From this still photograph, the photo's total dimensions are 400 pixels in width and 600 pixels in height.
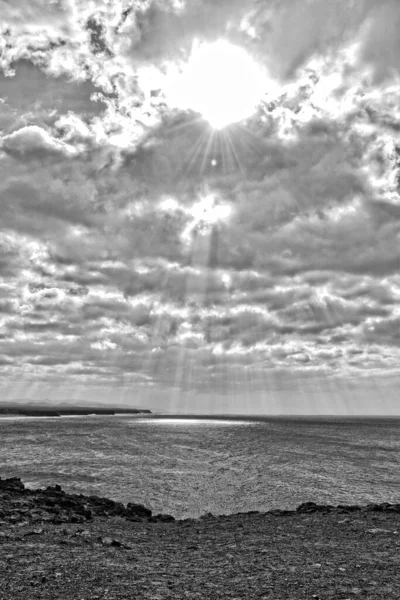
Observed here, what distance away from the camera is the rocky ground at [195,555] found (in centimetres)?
1076

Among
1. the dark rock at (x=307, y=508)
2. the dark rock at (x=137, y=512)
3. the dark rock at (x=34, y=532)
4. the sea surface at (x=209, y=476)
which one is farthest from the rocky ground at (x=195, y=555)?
the sea surface at (x=209, y=476)

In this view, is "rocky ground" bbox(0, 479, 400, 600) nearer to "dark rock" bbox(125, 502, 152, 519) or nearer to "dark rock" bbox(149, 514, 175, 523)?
"dark rock" bbox(149, 514, 175, 523)

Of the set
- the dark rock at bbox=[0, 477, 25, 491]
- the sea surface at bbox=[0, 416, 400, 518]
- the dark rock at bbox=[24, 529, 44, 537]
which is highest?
the dark rock at bbox=[24, 529, 44, 537]

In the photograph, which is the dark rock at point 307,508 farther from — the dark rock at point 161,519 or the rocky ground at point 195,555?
the dark rock at point 161,519

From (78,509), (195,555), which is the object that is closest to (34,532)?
(195,555)

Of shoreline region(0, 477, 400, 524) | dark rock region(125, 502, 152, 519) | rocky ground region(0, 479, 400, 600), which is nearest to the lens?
rocky ground region(0, 479, 400, 600)

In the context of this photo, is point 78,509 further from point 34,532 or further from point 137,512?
point 34,532

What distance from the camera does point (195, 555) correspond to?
1470cm

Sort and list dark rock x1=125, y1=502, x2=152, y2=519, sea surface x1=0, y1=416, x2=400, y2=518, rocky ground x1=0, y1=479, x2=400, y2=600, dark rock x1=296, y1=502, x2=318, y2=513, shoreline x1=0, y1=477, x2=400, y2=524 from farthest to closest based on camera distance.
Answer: sea surface x1=0, y1=416, x2=400, y2=518
dark rock x1=296, y1=502, x2=318, y2=513
dark rock x1=125, y1=502, x2=152, y2=519
shoreline x1=0, y1=477, x2=400, y2=524
rocky ground x1=0, y1=479, x2=400, y2=600

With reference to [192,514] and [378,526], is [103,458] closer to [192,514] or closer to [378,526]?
[192,514]

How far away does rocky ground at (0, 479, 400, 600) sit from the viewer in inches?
424

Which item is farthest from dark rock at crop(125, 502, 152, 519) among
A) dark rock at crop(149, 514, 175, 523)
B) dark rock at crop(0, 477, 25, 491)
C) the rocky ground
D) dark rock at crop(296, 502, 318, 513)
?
dark rock at crop(0, 477, 25, 491)

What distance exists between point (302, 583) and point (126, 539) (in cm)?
789

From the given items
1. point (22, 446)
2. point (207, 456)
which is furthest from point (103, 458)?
point (22, 446)
